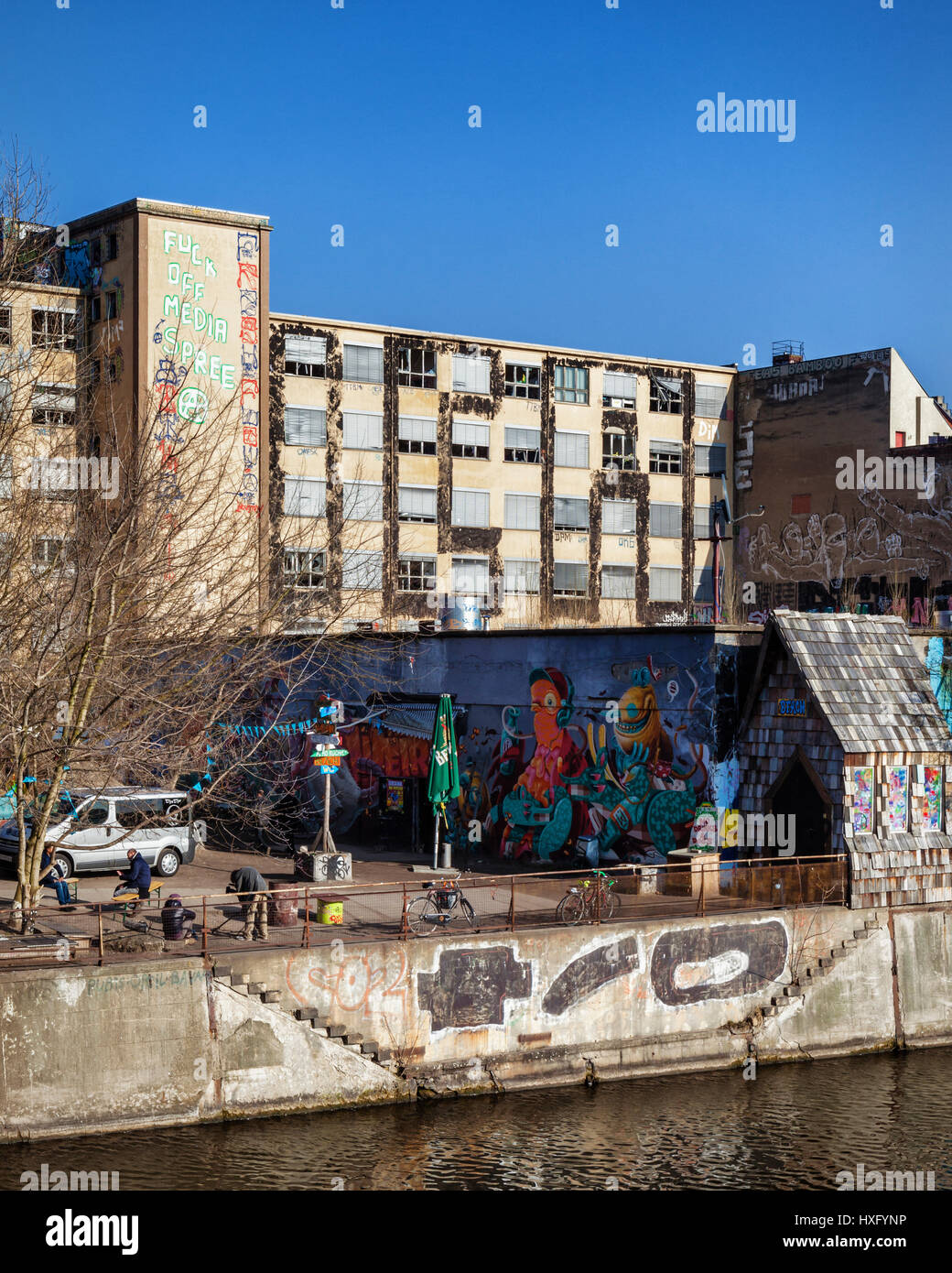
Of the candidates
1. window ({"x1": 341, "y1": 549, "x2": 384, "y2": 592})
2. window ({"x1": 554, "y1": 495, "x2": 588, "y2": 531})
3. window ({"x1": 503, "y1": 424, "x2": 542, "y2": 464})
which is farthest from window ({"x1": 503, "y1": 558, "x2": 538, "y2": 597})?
window ({"x1": 341, "y1": 549, "x2": 384, "y2": 592})

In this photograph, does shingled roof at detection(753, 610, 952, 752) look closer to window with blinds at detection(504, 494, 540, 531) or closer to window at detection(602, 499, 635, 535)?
window with blinds at detection(504, 494, 540, 531)

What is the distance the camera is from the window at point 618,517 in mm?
67750

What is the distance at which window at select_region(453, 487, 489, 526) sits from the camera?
6392 cm

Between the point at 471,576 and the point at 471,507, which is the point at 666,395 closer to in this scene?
the point at 471,507

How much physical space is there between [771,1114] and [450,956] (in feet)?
19.1

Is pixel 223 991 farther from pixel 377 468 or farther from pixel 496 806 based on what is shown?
pixel 377 468

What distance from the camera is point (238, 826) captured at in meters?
40.5

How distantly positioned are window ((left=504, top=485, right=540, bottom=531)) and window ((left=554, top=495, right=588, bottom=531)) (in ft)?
3.62

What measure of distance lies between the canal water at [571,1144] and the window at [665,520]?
45498 millimetres

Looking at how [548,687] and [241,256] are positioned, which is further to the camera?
[241,256]

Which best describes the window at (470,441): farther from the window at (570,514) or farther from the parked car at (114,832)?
the parked car at (114,832)
